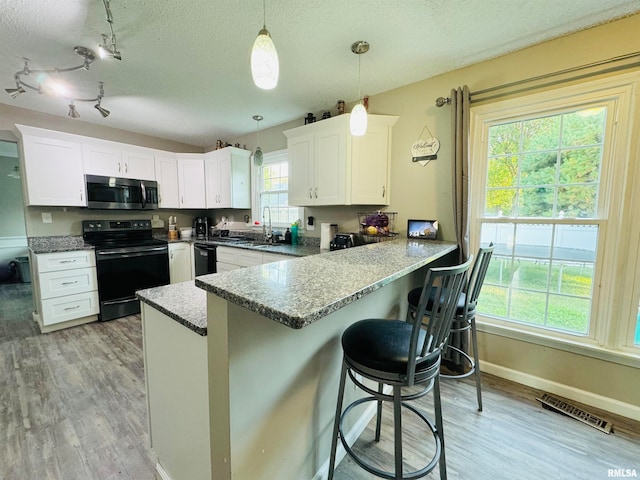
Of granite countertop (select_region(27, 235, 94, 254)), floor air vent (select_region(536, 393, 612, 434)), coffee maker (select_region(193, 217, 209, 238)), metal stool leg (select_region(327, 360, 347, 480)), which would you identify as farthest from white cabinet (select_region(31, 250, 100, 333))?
floor air vent (select_region(536, 393, 612, 434))

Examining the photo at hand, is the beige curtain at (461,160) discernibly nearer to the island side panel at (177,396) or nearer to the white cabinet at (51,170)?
the island side panel at (177,396)

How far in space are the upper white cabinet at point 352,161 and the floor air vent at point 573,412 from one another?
1.95m

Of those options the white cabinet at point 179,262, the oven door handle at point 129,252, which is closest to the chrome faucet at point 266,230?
the white cabinet at point 179,262

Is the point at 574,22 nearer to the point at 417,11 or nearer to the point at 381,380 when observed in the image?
the point at 417,11

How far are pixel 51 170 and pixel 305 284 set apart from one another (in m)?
3.79

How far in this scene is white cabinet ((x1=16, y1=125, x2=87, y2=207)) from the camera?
9.44 ft

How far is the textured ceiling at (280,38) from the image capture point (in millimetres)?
1556

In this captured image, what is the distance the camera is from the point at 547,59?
6.10 feet

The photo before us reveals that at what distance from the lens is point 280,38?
1.82 meters

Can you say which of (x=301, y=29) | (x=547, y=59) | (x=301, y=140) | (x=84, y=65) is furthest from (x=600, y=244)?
(x=84, y=65)

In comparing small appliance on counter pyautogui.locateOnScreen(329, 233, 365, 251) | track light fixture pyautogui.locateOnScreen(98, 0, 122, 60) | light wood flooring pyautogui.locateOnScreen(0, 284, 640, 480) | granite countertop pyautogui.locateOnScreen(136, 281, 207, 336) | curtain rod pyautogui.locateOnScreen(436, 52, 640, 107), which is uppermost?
track light fixture pyautogui.locateOnScreen(98, 0, 122, 60)

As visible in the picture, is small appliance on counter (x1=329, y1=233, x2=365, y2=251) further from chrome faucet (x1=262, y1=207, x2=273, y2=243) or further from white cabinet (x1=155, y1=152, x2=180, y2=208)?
white cabinet (x1=155, y1=152, x2=180, y2=208)

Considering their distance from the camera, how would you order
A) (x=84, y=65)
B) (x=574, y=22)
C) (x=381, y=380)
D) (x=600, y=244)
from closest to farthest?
(x=381, y=380), (x=574, y=22), (x=600, y=244), (x=84, y=65)

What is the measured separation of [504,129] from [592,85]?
503 millimetres
